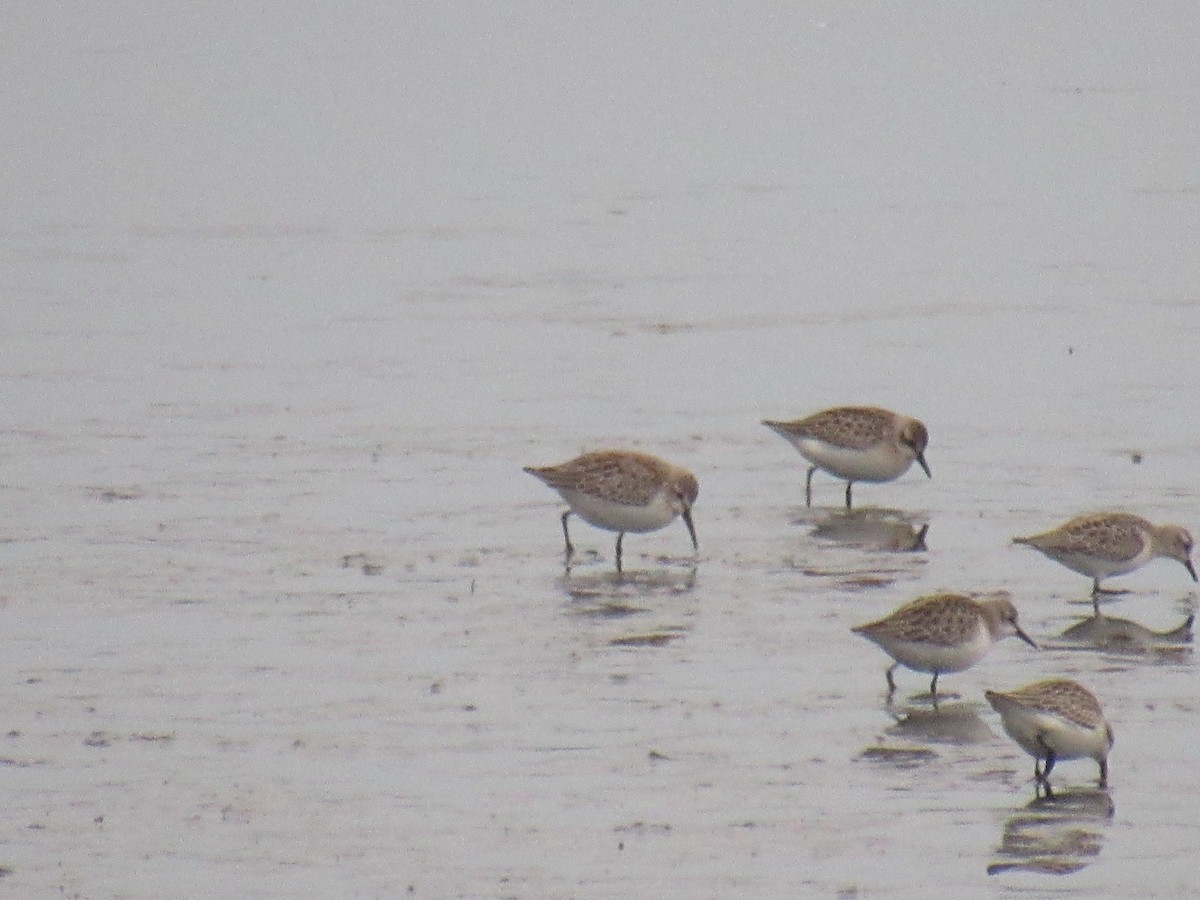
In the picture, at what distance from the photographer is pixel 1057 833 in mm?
12258

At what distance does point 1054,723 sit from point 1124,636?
335 cm

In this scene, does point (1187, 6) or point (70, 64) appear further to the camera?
point (1187, 6)

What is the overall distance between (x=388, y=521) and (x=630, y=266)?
1076 cm

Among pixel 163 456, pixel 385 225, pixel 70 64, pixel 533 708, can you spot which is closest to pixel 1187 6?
pixel 70 64

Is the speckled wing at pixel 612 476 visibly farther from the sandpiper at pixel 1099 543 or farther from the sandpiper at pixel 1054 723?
the sandpiper at pixel 1054 723

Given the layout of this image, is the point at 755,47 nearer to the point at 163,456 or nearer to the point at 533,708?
the point at 163,456

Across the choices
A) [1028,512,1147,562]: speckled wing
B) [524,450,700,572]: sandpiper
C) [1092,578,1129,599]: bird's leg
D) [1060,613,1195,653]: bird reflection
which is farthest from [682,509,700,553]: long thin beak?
[1060,613,1195,653]: bird reflection

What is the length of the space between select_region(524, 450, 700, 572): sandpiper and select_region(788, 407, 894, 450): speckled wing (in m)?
1.80

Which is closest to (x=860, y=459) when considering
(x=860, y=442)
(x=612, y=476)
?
(x=860, y=442)

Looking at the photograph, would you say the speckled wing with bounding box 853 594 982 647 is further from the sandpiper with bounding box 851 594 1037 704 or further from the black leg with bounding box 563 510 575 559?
the black leg with bounding box 563 510 575 559

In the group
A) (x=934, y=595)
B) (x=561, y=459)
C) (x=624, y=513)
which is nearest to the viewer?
(x=934, y=595)

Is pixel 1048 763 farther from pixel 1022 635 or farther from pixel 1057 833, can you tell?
pixel 1022 635

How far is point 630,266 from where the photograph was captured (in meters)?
29.0

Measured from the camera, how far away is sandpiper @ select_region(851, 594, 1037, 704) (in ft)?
46.9
